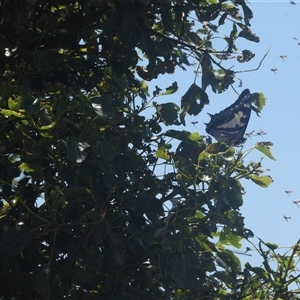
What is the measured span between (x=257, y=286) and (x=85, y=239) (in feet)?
2.05

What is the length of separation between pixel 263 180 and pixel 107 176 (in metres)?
0.51

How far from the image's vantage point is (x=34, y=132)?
240 cm

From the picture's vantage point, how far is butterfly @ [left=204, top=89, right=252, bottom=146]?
8.87ft

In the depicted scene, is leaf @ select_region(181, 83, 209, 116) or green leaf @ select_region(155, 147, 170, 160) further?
leaf @ select_region(181, 83, 209, 116)

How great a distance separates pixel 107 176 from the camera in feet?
7.64

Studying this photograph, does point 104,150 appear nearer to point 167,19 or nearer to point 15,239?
point 15,239

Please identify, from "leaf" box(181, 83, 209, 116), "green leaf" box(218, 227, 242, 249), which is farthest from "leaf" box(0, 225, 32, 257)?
"leaf" box(181, 83, 209, 116)

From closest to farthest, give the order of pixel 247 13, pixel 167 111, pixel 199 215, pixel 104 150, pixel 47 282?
1. pixel 104 150
2. pixel 47 282
3. pixel 199 215
4. pixel 167 111
5. pixel 247 13

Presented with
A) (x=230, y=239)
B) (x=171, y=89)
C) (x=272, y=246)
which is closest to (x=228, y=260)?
(x=230, y=239)

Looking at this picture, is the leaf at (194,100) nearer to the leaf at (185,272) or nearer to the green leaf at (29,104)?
the leaf at (185,272)

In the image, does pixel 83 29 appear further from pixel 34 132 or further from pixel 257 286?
pixel 257 286

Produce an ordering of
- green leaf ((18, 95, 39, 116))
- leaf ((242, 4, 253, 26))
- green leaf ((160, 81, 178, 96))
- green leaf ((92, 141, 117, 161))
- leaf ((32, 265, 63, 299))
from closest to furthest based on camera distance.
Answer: green leaf ((18, 95, 39, 116)) → green leaf ((92, 141, 117, 161)) → leaf ((32, 265, 63, 299)) → green leaf ((160, 81, 178, 96)) → leaf ((242, 4, 253, 26))

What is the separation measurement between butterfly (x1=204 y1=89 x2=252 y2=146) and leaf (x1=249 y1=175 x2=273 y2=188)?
260mm

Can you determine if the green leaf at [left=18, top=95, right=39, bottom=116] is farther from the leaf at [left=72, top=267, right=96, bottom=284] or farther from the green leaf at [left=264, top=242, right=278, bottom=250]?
the green leaf at [left=264, top=242, right=278, bottom=250]
